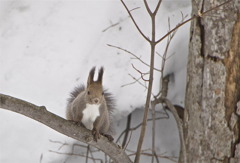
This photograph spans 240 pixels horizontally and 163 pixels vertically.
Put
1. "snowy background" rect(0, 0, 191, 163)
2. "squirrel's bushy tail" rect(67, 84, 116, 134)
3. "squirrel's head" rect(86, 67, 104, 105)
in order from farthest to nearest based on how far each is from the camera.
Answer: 1. "snowy background" rect(0, 0, 191, 163)
2. "squirrel's bushy tail" rect(67, 84, 116, 134)
3. "squirrel's head" rect(86, 67, 104, 105)

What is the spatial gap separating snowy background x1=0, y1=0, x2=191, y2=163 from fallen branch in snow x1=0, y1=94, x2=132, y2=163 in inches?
23.4

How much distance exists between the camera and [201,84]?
1755 mm

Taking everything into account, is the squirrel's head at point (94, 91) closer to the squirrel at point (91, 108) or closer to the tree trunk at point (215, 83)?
Result: the squirrel at point (91, 108)

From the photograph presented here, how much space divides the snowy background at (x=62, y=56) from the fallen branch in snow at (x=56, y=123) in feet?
1.95

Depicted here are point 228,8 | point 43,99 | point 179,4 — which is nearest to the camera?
point 228,8

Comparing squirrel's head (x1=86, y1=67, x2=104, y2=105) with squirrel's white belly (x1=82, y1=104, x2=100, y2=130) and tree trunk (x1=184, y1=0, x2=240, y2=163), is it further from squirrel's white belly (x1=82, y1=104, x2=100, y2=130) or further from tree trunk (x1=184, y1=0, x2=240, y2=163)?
tree trunk (x1=184, y1=0, x2=240, y2=163)

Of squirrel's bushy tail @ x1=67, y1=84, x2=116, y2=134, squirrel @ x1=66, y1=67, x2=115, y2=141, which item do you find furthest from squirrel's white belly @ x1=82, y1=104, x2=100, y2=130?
squirrel's bushy tail @ x1=67, y1=84, x2=116, y2=134

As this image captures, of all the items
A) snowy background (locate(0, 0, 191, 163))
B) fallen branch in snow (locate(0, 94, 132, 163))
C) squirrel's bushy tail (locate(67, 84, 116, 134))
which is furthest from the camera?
snowy background (locate(0, 0, 191, 163))

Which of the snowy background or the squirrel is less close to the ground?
the snowy background

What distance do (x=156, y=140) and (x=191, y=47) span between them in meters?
0.69

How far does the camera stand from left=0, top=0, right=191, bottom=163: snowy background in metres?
2.16

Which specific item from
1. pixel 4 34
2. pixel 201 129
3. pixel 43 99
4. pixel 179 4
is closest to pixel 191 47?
pixel 201 129

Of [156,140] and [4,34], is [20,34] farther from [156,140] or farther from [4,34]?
[156,140]

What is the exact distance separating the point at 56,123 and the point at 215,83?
24.0 inches
